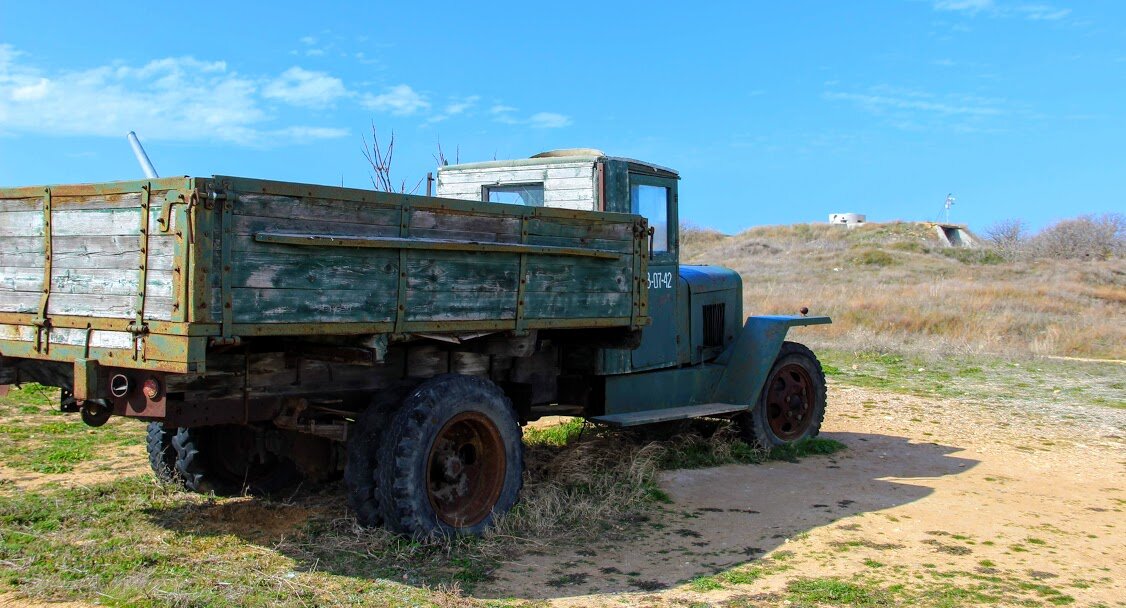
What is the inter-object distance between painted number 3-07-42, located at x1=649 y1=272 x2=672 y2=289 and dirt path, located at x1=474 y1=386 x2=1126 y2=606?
1469 millimetres

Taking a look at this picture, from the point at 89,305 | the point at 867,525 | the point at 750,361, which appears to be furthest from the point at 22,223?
the point at 750,361

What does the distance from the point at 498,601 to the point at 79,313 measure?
242cm

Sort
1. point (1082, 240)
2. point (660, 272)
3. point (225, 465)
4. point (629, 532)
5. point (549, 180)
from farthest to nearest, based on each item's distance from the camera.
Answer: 1. point (1082, 240)
2. point (660, 272)
3. point (549, 180)
4. point (225, 465)
5. point (629, 532)

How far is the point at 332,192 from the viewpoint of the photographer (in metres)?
4.70

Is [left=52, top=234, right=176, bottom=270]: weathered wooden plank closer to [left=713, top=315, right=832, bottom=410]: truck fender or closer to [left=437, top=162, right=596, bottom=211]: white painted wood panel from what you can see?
[left=437, top=162, right=596, bottom=211]: white painted wood panel

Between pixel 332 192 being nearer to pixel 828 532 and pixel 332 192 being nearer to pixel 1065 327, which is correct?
pixel 828 532

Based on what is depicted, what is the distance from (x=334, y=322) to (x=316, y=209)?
1.80ft

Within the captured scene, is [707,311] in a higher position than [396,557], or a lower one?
higher

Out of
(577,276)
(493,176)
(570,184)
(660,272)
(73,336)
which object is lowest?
(73,336)

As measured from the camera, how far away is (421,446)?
5.14 metres

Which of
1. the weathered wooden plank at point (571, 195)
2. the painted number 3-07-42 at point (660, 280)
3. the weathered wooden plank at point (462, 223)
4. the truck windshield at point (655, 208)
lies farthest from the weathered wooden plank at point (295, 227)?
the painted number 3-07-42 at point (660, 280)

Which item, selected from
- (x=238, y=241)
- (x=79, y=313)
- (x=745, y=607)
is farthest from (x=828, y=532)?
(x=79, y=313)

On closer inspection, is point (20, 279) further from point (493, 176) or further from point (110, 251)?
point (493, 176)

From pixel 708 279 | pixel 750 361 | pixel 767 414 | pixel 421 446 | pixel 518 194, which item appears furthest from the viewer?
pixel 767 414
